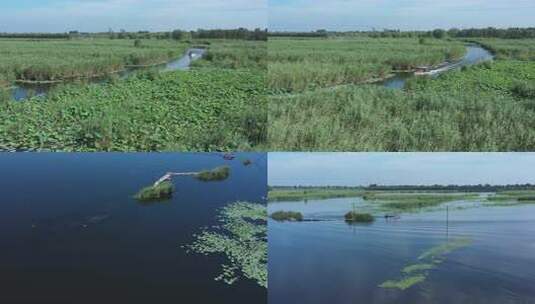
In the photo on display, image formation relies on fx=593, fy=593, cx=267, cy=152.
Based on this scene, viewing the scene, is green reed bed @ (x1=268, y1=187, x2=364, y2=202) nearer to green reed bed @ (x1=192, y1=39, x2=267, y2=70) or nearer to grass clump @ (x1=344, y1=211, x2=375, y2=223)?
grass clump @ (x1=344, y1=211, x2=375, y2=223)

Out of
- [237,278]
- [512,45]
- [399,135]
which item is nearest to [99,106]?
[237,278]

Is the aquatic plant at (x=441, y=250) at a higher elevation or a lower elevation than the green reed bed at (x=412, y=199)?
lower

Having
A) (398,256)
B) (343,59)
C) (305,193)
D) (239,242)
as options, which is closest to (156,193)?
(239,242)

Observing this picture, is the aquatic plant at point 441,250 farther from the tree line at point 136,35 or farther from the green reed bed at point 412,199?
the tree line at point 136,35

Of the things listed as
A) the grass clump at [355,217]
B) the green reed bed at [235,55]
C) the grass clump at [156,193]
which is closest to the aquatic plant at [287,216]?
the grass clump at [355,217]

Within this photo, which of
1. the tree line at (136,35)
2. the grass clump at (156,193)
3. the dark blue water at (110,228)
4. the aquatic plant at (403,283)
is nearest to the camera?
the dark blue water at (110,228)

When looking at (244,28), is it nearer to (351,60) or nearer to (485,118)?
(351,60)

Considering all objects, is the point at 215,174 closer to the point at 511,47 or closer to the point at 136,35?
the point at 136,35
